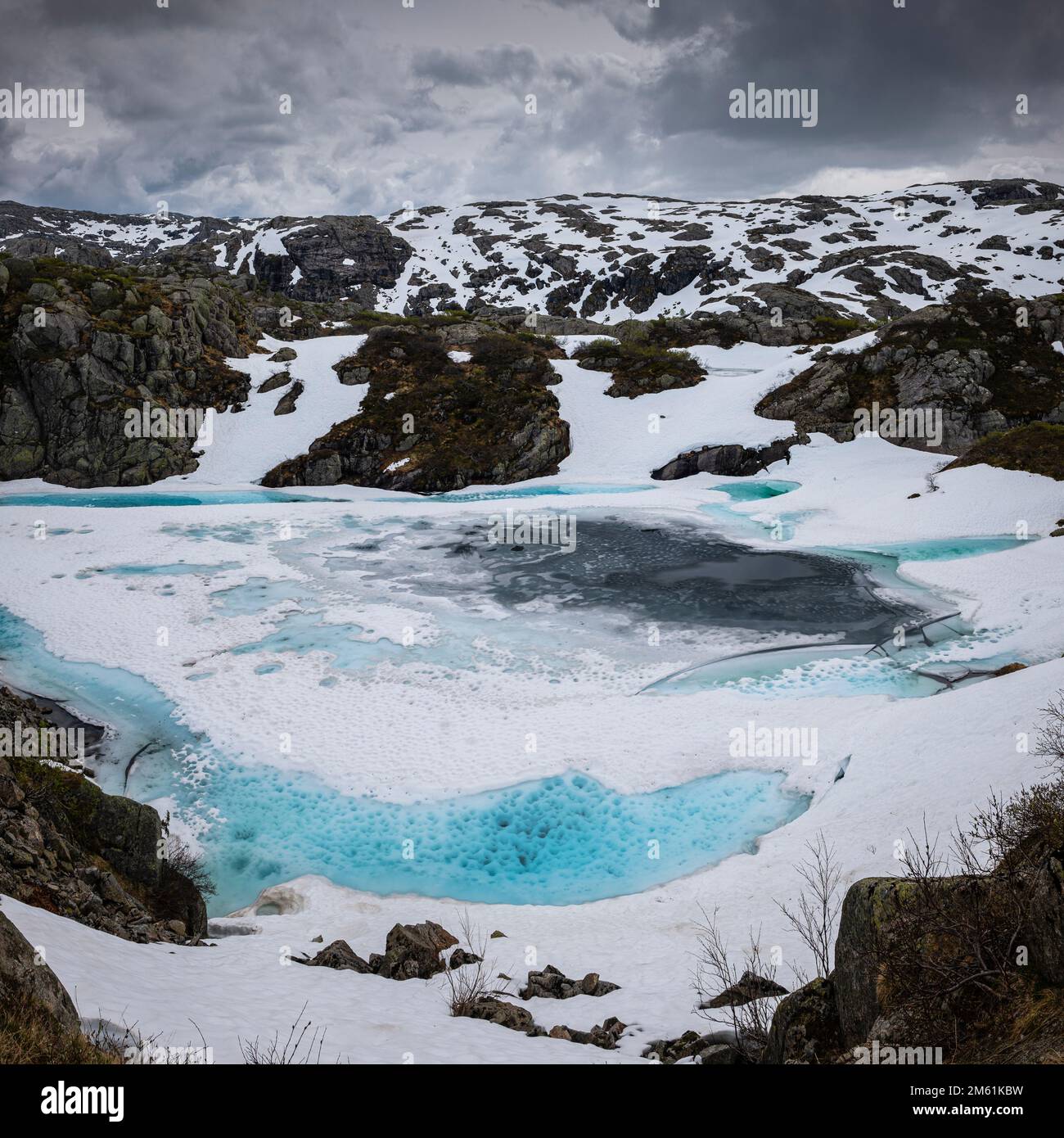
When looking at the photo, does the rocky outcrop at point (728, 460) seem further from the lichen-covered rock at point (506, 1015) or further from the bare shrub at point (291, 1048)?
the bare shrub at point (291, 1048)

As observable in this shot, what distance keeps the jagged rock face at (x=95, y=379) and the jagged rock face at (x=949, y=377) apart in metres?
45.2

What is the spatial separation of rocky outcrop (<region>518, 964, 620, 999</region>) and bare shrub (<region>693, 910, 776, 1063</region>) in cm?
121

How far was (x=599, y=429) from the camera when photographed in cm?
5597

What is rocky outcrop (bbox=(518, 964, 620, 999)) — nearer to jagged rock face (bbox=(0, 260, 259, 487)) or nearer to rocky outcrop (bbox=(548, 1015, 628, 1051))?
rocky outcrop (bbox=(548, 1015, 628, 1051))

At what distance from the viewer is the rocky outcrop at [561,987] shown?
8.77 metres

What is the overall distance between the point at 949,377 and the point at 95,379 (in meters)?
61.8

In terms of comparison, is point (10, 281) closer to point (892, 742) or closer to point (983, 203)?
point (892, 742)

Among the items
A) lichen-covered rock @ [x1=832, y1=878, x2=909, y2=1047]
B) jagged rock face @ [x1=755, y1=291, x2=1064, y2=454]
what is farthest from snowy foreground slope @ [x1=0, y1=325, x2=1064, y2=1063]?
jagged rock face @ [x1=755, y1=291, x2=1064, y2=454]

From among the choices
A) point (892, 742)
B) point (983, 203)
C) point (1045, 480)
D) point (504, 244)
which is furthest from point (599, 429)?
point (983, 203)

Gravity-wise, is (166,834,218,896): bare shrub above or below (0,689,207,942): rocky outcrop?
below

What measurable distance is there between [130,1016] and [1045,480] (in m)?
40.7

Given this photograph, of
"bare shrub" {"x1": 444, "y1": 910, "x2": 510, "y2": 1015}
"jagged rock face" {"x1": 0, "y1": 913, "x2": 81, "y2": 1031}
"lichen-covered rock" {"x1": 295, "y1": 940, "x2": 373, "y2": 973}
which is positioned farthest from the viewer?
"lichen-covered rock" {"x1": 295, "y1": 940, "x2": 373, "y2": 973}

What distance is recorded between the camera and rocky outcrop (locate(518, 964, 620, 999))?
28.8 ft

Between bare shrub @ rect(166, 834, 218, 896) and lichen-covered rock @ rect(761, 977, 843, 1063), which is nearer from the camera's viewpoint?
lichen-covered rock @ rect(761, 977, 843, 1063)
